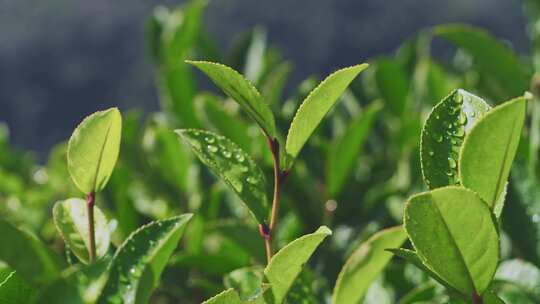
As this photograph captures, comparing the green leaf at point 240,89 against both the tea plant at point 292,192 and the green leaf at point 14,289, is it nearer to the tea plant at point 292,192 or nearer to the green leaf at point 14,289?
the tea plant at point 292,192

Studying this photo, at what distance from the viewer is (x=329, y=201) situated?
1472mm

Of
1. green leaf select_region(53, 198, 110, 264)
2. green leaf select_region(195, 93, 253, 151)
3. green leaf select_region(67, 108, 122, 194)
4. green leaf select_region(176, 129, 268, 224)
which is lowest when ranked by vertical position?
green leaf select_region(195, 93, 253, 151)

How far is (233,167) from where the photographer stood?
0.85 meters

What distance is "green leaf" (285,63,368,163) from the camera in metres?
0.80

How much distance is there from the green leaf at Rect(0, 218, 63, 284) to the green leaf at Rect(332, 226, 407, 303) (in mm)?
252

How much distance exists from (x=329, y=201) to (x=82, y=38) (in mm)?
6360

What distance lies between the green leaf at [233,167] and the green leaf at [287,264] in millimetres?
78

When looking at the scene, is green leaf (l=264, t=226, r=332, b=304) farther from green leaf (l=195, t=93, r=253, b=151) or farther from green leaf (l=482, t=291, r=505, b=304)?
green leaf (l=195, t=93, r=253, b=151)

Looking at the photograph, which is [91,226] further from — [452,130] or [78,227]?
[452,130]

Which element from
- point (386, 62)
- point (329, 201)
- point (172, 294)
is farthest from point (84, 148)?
point (386, 62)

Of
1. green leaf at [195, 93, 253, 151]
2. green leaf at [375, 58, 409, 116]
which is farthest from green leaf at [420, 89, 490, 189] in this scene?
green leaf at [375, 58, 409, 116]

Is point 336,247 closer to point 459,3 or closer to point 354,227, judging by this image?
point 354,227

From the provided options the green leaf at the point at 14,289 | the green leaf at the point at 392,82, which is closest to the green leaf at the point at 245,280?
the green leaf at the point at 14,289

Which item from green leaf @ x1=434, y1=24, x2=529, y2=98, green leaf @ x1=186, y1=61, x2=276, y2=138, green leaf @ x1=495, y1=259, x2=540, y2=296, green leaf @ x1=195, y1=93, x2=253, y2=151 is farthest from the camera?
green leaf @ x1=195, y1=93, x2=253, y2=151
